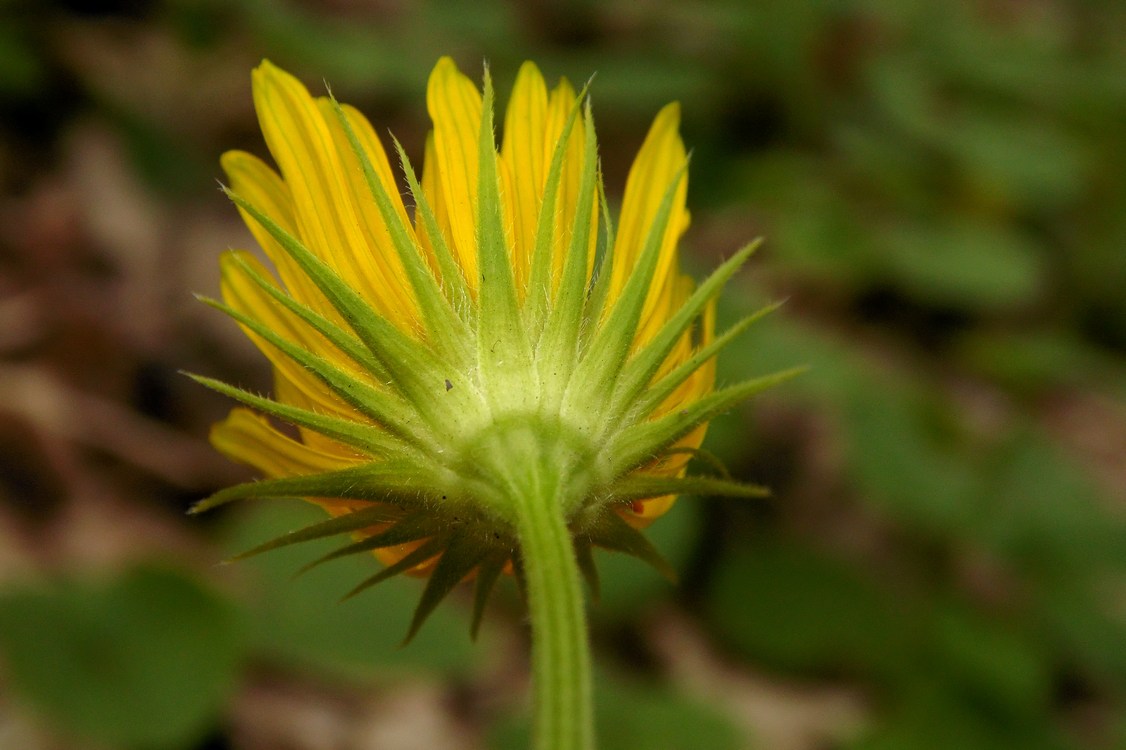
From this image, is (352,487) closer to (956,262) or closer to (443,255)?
(443,255)

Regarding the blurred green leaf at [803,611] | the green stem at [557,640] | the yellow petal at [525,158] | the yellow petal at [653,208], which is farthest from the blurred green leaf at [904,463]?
the green stem at [557,640]

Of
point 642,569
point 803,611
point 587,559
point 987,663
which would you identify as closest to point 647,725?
point 642,569

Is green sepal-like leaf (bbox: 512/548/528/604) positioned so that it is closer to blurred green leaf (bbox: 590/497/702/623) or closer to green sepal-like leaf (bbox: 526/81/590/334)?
green sepal-like leaf (bbox: 526/81/590/334)

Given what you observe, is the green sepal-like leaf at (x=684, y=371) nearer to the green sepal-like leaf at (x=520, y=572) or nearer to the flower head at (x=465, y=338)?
the flower head at (x=465, y=338)

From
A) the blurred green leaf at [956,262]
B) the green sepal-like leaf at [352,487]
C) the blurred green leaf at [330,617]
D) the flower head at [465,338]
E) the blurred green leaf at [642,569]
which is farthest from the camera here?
the blurred green leaf at [956,262]

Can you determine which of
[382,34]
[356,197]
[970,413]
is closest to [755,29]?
[382,34]

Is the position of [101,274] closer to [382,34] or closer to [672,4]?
[382,34]

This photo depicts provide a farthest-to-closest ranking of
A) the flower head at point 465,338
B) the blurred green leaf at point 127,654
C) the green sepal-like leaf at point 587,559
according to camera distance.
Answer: the blurred green leaf at point 127,654 → the green sepal-like leaf at point 587,559 → the flower head at point 465,338
